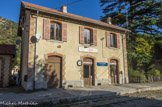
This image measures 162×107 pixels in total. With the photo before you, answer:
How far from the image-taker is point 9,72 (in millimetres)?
11945

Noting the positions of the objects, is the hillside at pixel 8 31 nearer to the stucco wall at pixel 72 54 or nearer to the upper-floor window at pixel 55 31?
the upper-floor window at pixel 55 31

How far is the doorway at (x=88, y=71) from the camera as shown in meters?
12.1

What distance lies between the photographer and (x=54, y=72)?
10.6 m

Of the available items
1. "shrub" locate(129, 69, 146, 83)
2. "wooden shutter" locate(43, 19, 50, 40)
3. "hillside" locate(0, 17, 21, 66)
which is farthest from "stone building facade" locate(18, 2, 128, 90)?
"hillside" locate(0, 17, 21, 66)

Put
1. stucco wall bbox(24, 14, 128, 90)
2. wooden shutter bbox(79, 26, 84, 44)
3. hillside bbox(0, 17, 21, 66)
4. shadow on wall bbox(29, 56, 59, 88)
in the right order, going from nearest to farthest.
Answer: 1. shadow on wall bbox(29, 56, 59, 88)
2. stucco wall bbox(24, 14, 128, 90)
3. wooden shutter bbox(79, 26, 84, 44)
4. hillside bbox(0, 17, 21, 66)

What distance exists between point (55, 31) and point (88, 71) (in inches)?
188

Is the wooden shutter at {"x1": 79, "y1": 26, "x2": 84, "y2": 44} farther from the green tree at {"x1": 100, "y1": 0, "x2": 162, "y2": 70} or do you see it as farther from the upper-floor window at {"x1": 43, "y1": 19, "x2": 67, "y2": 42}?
the green tree at {"x1": 100, "y1": 0, "x2": 162, "y2": 70}

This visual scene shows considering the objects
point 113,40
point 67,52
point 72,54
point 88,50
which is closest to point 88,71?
point 88,50

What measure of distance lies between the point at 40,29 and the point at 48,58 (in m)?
2.38

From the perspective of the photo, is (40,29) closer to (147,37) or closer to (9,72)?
Answer: (9,72)

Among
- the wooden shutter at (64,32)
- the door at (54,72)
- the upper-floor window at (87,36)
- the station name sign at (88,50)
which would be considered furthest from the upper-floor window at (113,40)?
the door at (54,72)

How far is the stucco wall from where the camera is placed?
9.93 metres

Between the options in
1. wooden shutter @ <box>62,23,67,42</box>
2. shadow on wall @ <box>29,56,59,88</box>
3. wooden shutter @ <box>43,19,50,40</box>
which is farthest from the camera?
wooden shutter @ <box>62,23,67,42</box>

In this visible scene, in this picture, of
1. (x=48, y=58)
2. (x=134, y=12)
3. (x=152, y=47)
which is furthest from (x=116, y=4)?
(x=48, y=58)
